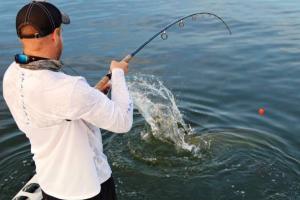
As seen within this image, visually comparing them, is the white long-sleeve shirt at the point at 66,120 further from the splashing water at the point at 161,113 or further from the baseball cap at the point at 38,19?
the splashing water at the point at 161,113

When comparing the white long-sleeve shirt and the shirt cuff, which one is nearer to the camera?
the white long-sleeve shirt

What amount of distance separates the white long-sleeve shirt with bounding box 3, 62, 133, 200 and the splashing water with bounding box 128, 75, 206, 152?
410 cm

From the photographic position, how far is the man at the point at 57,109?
3057 millimetres

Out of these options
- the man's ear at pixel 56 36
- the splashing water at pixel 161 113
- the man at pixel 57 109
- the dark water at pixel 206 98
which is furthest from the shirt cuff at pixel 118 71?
the splashing water at pixel 161 113

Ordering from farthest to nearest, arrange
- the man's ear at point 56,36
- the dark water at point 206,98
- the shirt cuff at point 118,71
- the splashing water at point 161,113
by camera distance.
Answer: the splashing water at point 161,113
the dark water at point 206,98
the shirt cuff at point 118,71
the man's ear at point 56,36

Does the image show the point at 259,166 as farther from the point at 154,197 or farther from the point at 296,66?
the point at 296,66

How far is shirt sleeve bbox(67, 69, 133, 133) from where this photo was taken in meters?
3.04

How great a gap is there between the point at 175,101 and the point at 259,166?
2.79 metres

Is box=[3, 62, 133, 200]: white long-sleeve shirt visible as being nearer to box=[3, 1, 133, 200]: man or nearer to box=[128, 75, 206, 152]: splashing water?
box=[3, 1, 133, 200]: man

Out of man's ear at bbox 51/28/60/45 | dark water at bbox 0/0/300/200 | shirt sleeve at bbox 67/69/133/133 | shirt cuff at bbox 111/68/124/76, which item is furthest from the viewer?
dark water at bbox 0/0/300/200

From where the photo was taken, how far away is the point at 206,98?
9367 mm

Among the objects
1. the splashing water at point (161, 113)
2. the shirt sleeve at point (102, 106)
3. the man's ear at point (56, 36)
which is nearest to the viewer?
the shirt sleeve at point (102, 106)

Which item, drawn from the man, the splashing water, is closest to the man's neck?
the man

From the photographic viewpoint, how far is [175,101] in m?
9.25
